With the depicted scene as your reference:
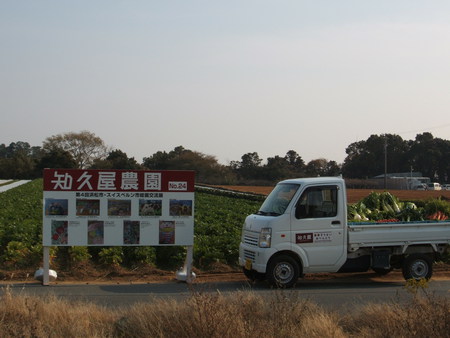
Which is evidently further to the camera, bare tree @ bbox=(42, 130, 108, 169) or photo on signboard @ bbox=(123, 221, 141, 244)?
bare tree @ bbox=(42, 130, 108, 169)

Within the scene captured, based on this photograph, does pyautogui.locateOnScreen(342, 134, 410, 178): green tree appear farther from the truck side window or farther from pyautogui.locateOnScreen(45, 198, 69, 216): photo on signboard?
pyautogui.locateOnScreen(45, 198, 69, 216): photo on signboard

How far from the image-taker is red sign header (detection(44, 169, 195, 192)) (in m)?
12.4

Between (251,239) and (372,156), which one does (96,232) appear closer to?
(251,239)

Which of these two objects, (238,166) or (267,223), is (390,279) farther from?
(238,166)

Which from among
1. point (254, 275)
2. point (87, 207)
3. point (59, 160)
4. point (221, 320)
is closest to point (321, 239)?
point (254, 275)

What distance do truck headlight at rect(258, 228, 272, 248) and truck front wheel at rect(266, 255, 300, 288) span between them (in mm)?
349

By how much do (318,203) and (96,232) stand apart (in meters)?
4.75

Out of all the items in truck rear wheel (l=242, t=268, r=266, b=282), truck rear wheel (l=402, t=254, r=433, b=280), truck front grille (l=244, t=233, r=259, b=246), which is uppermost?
truck front grille (l=244, t=233, r=259, b=246)

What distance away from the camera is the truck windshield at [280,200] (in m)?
12.1

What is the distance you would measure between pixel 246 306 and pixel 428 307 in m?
2.19

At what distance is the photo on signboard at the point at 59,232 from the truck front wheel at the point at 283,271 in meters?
4.35

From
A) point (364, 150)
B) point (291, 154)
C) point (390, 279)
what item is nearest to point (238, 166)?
point (291, 154)

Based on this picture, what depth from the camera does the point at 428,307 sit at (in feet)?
23.0

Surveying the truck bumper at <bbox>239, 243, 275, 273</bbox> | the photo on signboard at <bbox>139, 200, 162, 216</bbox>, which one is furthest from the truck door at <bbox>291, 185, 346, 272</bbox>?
the photo on signboard at <bbox>139, 200, 162, 216</bbox>
